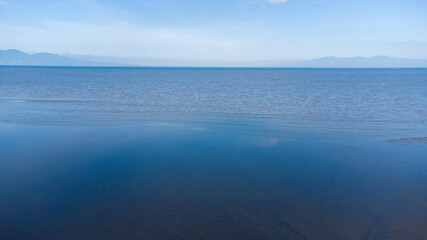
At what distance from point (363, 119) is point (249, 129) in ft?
28.8

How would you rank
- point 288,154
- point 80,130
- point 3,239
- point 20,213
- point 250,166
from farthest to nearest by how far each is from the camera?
1. point 80,130
2. point 288,154
3. point 250,166
4. point 20,213
5. point 3,239

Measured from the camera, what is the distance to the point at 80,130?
1508cm

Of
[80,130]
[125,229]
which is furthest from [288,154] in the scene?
[80,130]

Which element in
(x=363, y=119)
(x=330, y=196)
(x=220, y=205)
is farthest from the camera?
(x=363, y=119)

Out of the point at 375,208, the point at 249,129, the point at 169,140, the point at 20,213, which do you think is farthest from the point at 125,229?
the point at 249,129

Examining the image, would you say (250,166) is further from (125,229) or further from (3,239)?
(3,239)

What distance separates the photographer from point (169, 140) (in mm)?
13383

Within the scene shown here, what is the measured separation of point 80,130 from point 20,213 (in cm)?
887

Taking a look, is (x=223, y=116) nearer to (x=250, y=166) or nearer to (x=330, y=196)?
(x=250, y=166)

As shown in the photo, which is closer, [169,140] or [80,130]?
[169,140]

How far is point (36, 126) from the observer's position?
1590 centimetres

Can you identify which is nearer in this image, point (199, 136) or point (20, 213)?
point (20, 213)

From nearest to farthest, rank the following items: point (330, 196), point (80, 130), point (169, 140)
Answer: point (330, 196)
point (169, 140)
point (80, 130)

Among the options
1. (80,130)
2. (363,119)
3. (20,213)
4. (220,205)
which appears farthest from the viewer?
(363,119)
